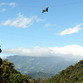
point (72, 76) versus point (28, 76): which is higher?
point (28, 76)

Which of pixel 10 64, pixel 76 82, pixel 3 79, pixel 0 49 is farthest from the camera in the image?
pixel 76 82

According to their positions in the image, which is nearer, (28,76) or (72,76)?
(28,76)

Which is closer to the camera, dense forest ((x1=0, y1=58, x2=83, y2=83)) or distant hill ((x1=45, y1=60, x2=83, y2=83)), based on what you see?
dense forest ((x1=0, y1=58, x2=83, y2=83))

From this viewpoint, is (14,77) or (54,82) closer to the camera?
(14,77)

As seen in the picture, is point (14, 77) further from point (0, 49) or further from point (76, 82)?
point (76, 82)

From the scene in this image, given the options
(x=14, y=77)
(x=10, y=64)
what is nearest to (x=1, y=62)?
(x=10, y=64)

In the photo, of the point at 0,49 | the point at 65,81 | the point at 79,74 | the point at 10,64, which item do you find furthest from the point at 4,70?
the point at 79,74

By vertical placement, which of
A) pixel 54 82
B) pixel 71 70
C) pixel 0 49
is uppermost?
pixel 0 49

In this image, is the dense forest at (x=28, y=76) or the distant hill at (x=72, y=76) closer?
the dense forest at (x=28, y=76)

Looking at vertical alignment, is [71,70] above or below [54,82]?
above

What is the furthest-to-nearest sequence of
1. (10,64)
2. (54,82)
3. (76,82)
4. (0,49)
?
1. (54,82)
2. (76,82)
3. (0,49)
4. (10,64)
